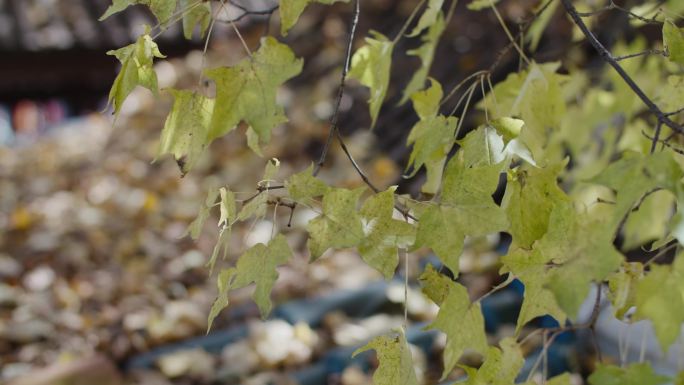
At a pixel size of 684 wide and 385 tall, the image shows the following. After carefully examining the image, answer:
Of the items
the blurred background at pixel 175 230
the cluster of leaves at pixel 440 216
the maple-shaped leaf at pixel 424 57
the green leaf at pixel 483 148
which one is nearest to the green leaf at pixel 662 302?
the cluster of leaves at pixel 440 216

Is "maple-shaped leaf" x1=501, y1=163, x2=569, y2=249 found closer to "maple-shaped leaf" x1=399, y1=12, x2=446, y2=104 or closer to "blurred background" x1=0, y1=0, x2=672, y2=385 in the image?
"maple-shaped leaf" x1=399, y1=12, x2=446, y2=104

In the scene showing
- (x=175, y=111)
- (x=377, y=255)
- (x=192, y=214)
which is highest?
(x=175, y=111)

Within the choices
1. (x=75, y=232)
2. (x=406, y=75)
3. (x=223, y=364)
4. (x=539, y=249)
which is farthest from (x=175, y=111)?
(x=406, y=75)

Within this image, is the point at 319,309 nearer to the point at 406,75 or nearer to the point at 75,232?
the point at 75,232

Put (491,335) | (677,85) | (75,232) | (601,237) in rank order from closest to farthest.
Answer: (601,237) → (677,85) → (491,335) → (75,232)

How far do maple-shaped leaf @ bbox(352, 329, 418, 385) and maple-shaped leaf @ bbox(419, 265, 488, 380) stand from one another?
37mm

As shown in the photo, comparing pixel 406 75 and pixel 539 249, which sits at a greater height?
A: pixel 539 249

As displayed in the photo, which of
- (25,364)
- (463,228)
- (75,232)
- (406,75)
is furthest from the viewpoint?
(406,75)

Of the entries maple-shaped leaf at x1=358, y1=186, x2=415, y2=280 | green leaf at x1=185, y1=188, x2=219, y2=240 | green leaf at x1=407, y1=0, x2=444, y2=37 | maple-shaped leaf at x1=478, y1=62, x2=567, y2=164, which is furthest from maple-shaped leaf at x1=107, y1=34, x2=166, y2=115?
maple-shaped leaf at x1=478, y1=62, x2=567, y2=164

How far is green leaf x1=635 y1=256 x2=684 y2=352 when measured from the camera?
697mm

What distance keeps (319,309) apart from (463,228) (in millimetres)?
1753

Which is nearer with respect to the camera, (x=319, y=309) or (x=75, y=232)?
(x=319, y=309)

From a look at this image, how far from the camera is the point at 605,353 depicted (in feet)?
7.57

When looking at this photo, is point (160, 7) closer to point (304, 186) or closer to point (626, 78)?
point (304, 186)
